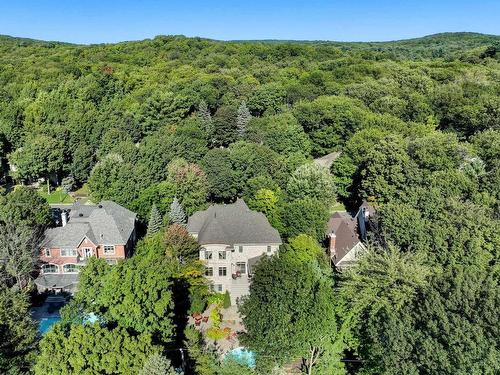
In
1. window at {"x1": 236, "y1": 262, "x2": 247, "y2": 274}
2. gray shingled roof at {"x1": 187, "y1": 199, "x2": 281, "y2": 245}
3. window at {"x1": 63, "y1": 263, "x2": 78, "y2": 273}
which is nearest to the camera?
gray shingled roof at {"x1": 187, "y1": 199, "x2": 281, "y2": 245}

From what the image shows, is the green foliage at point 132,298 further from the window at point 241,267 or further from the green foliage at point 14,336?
the window at point 241,267

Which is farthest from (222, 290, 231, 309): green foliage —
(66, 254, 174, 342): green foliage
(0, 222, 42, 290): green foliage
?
(0, 222, 42, 290): green foliage

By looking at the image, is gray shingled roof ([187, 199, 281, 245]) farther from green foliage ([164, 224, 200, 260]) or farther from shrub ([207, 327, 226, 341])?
shrub ([207, 327, 226, 341])

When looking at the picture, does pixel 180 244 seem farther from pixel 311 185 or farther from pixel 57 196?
pixel 57 196

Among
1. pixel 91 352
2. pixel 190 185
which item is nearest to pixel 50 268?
pixel 190 185

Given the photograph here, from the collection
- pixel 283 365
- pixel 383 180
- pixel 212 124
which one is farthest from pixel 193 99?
pixel 283 365

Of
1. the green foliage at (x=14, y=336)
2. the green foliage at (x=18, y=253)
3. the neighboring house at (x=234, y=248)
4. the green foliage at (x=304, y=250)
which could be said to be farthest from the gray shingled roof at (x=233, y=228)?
the green foliage at (x=14, y=336)
